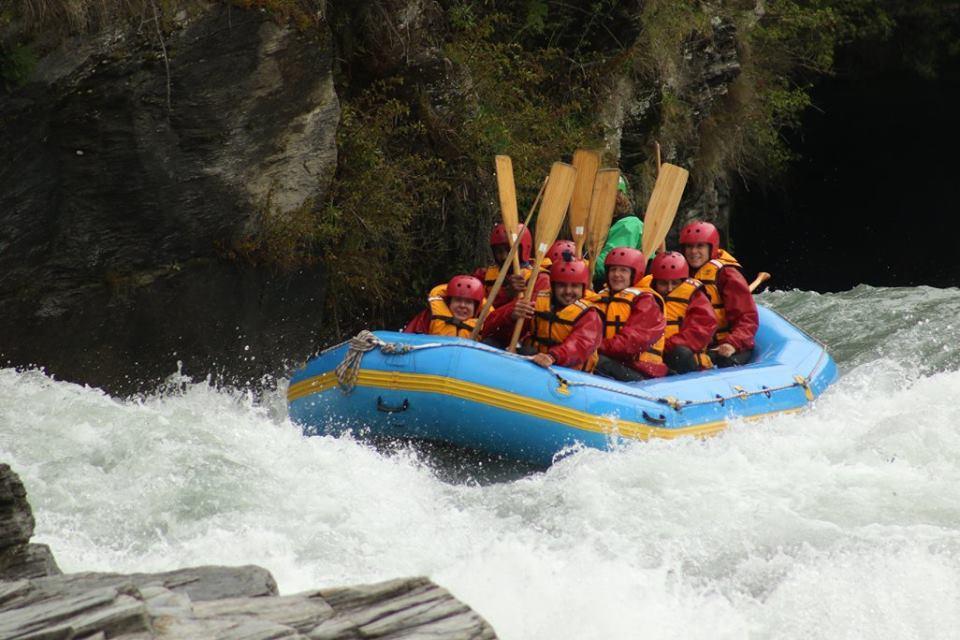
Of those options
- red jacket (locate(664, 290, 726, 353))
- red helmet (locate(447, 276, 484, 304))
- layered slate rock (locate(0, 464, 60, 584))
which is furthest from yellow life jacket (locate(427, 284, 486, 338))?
layered slate rock (locate(0, 464, 60, 584))

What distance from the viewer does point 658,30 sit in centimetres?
1186

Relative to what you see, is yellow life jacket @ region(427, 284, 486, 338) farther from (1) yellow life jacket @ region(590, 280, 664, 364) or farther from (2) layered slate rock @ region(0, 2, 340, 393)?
(2) layered slate rock @ region(0, 2, 340, 393)

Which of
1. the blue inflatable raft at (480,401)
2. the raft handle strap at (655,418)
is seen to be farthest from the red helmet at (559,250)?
the raft handle strap at (655,418)

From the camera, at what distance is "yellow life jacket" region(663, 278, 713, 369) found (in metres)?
8.06

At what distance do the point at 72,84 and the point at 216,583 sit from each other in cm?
437

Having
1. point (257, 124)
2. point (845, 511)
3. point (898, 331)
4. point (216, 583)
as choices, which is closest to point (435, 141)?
point (257, 124)

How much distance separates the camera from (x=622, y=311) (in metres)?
7.71

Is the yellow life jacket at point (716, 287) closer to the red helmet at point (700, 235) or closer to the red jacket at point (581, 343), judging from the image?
the red helmet at point (700, 235)

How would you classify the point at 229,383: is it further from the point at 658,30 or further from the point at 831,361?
the point at 658,30

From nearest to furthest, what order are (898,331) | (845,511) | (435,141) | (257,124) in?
(845,511) → (257,124) → (435,141) → (898,331)

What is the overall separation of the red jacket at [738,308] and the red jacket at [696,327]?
40 cm

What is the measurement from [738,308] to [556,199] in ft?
4.40

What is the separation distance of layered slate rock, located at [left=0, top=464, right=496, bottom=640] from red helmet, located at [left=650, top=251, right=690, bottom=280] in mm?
4591

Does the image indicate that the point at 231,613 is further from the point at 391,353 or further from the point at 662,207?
the point at 662,207
